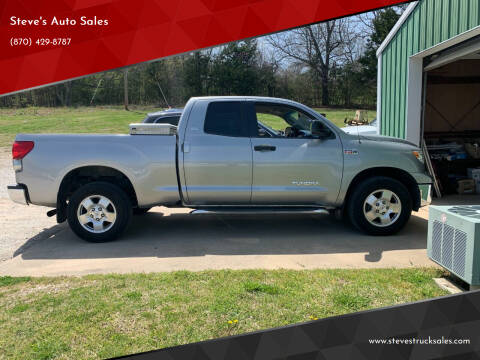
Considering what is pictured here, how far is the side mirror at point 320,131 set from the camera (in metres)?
5.86

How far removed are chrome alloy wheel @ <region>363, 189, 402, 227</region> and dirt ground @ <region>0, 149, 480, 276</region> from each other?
0.81 ft

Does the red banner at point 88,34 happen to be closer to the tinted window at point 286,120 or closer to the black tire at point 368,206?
the tinted window at point 286,120

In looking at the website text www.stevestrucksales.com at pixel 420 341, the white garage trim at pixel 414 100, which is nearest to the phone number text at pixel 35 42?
the website text www.stevestrucksales.com at pixel 420 341

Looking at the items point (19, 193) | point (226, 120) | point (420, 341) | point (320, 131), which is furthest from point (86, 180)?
point (420, 341)

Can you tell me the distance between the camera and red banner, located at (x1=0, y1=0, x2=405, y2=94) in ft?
4.59

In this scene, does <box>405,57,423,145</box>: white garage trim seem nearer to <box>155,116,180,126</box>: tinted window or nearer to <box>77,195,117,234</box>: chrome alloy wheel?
<box>155,116,180,126</box>: tinted window

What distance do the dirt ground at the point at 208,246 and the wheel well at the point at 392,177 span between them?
0.52 metres

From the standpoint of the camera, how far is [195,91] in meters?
2.66

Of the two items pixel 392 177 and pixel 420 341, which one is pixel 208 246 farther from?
pixel 420 341

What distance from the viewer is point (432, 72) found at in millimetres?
10453

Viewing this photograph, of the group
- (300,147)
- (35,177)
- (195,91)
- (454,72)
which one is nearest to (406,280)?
(300,147)

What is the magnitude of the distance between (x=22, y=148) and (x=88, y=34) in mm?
4901

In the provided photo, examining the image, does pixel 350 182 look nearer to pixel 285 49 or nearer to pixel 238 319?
pixel 238 319

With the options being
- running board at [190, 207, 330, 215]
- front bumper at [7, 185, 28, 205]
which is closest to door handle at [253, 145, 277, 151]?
running board at [190, 207, 330, 215]
